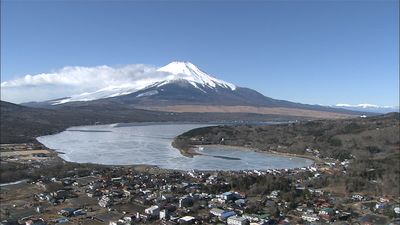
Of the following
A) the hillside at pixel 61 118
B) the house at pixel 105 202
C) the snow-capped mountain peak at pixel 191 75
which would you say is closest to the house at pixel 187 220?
the house at pixel 105 202

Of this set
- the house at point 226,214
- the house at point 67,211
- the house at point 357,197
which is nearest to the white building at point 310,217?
the house at point 226,214

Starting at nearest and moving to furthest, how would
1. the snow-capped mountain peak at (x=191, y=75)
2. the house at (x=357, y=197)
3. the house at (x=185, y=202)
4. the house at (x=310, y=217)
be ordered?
the house at (x=310, y=217), the house at (x=185, y=202), the house at (x=357, y=197), the snow-capped mountain peak at (x=191, y=75)

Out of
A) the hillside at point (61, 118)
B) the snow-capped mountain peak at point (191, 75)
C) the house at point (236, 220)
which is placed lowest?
the house at point (236, 220)

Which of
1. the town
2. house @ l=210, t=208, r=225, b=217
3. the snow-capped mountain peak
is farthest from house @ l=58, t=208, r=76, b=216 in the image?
the snow-capped mountain peak

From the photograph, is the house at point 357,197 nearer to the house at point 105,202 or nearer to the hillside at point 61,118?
the house at point 105,202

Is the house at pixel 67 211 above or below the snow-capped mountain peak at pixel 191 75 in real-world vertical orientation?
below

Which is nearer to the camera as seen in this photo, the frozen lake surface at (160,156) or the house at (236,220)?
the house at (236,220)

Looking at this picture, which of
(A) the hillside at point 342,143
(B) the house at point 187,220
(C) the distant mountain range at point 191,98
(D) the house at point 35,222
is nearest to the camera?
(D) the house at point 35,222

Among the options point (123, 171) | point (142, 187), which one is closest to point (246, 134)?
point (123, 171)

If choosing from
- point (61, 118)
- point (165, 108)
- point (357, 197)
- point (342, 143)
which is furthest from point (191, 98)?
point (357, 197)
